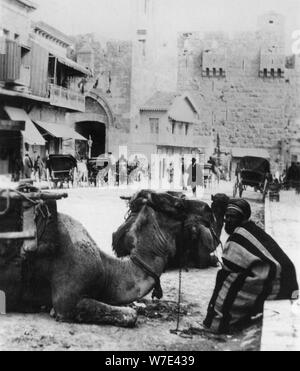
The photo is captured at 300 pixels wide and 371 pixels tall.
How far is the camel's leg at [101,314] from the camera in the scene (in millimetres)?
4910

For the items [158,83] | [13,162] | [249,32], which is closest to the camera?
[13,162]

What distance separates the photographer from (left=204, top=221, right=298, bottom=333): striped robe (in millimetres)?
4828

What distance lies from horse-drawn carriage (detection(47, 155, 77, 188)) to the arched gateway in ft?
49.5

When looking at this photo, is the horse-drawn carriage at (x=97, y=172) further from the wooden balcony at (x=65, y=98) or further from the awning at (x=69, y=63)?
the awning at (x=69, y=63)

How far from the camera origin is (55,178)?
19.7m

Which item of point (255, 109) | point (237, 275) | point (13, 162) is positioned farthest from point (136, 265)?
point (255, 109)

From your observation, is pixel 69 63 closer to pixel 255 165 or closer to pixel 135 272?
pixel 255 165

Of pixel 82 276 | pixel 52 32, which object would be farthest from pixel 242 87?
pixel 82 276

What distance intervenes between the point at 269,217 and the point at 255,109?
3277 cm

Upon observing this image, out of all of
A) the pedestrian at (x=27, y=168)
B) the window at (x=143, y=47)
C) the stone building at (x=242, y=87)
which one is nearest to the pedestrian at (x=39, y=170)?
the pedestrian at (x=27, y=168)

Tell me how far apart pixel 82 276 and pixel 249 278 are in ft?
4.69

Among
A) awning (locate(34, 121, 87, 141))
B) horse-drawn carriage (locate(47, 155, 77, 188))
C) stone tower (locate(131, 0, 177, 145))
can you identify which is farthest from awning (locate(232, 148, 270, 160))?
horse-drawn carriage (locate(47, 155, 77, 188))

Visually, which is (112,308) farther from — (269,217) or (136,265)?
(269,217)

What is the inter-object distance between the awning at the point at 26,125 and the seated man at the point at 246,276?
60.6ft
